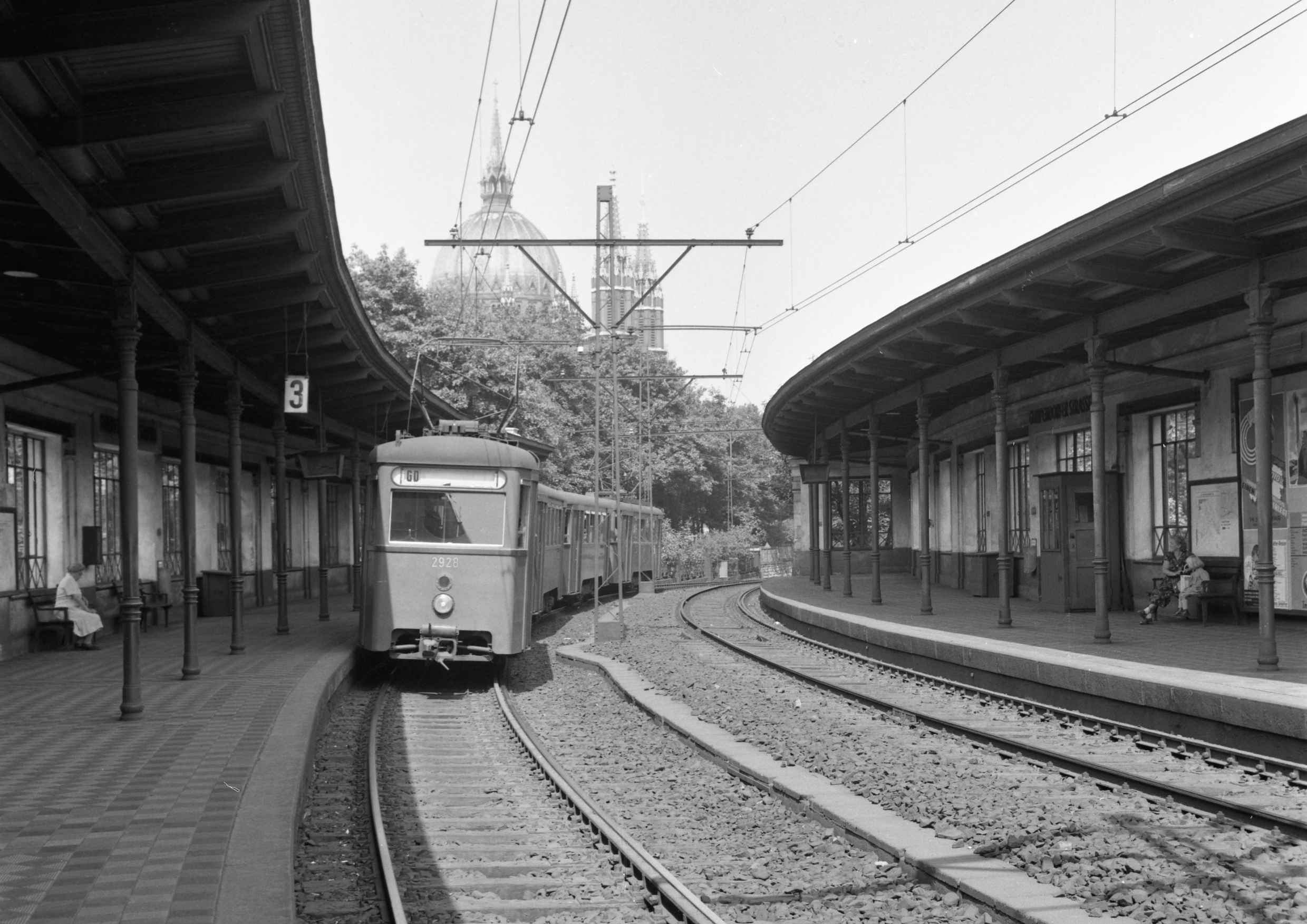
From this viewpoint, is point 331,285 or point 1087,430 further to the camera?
point 1087,430

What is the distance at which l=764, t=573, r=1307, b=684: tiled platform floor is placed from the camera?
12539mm

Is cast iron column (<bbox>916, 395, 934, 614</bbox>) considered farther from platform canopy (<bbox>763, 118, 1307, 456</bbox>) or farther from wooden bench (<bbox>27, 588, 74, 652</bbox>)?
wooden bench (<bbox>27, 588, 74, 652</bbox>)

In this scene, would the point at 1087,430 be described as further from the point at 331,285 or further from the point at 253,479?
the point at 253,479

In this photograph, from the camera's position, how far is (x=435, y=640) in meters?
14.2

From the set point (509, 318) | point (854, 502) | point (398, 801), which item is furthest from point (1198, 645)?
point (509, 318)

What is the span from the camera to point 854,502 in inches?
1633

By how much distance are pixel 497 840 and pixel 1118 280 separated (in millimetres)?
8568

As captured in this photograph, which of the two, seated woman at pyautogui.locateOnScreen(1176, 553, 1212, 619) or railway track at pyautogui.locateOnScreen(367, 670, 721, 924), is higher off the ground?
seated woman at pyautogui.locateOnScreen(1176, 553, 1212, 619)

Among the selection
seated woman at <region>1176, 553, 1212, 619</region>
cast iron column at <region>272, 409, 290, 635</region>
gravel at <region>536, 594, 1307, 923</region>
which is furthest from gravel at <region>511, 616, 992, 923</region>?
seated woman at <region>1176, 553, 1212, 619</region>

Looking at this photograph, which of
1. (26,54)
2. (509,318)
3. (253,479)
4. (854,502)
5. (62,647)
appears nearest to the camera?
(26,54)

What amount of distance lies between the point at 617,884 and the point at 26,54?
16.5 ft

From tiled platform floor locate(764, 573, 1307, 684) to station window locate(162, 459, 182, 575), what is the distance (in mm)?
11280

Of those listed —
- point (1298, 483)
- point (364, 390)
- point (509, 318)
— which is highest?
point (509, 318)

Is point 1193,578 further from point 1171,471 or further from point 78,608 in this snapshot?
point 78,608
